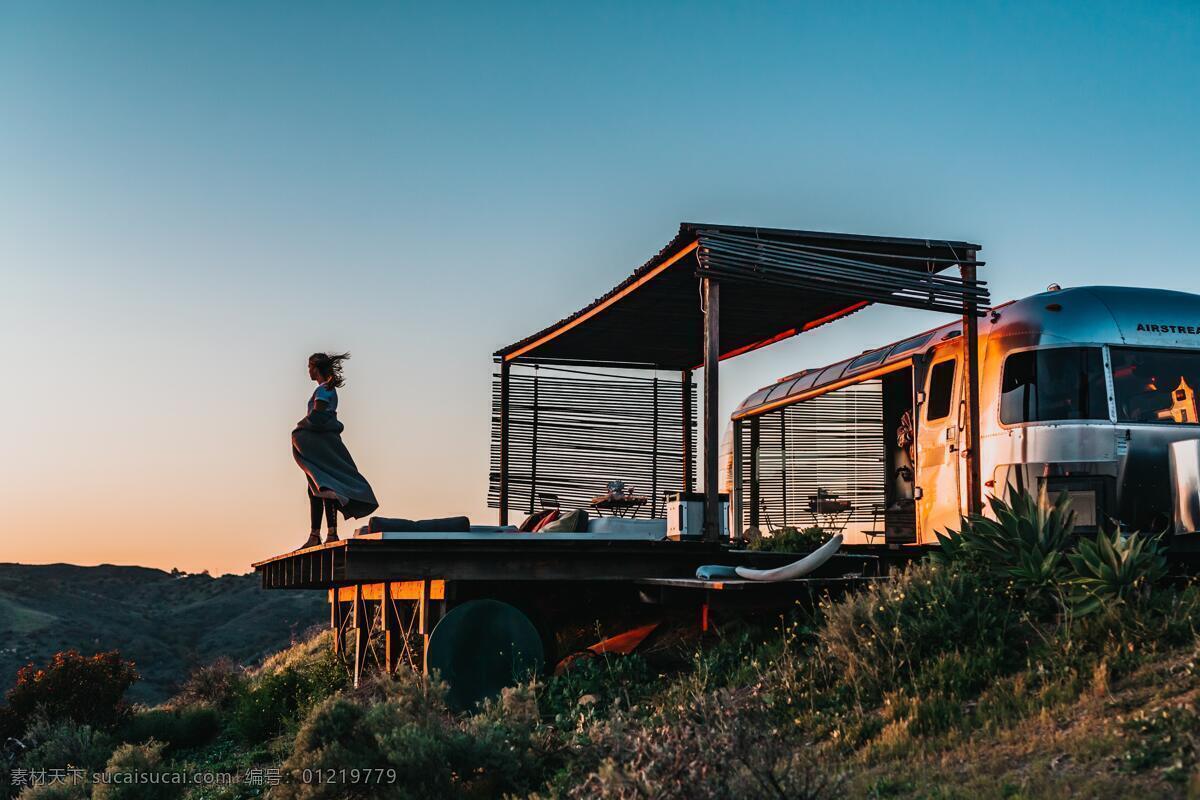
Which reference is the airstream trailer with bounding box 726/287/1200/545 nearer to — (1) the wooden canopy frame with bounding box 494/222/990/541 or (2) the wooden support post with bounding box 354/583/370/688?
(1) the wooden canopy frame with bounding box 494/222/990/541

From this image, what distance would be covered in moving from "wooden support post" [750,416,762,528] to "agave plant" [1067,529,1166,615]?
32.5 feet

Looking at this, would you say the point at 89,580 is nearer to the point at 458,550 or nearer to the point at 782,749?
the point at 458,550

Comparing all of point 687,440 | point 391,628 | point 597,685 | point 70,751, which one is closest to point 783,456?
point 687,440

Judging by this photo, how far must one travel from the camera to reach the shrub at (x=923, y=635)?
839cm

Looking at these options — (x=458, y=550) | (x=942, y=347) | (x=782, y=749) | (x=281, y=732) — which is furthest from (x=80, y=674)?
(x=782, y=749)

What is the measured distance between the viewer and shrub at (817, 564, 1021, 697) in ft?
27.5

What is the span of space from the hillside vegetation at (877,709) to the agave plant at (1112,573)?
0.05 feet

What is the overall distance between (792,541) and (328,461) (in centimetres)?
540

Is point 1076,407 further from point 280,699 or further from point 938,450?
point 280,699

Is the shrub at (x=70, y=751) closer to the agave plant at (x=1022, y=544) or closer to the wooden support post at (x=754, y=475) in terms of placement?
the agave plant at (x=1022, y=544)

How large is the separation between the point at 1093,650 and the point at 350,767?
16.4ft

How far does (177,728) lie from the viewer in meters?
15.5

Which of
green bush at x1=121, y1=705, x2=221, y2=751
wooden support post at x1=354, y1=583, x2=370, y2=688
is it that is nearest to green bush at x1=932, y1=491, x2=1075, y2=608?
wooden support post at x1=354, y1=583, x2=370, y2=688

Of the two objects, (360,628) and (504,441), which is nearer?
(360,628)
